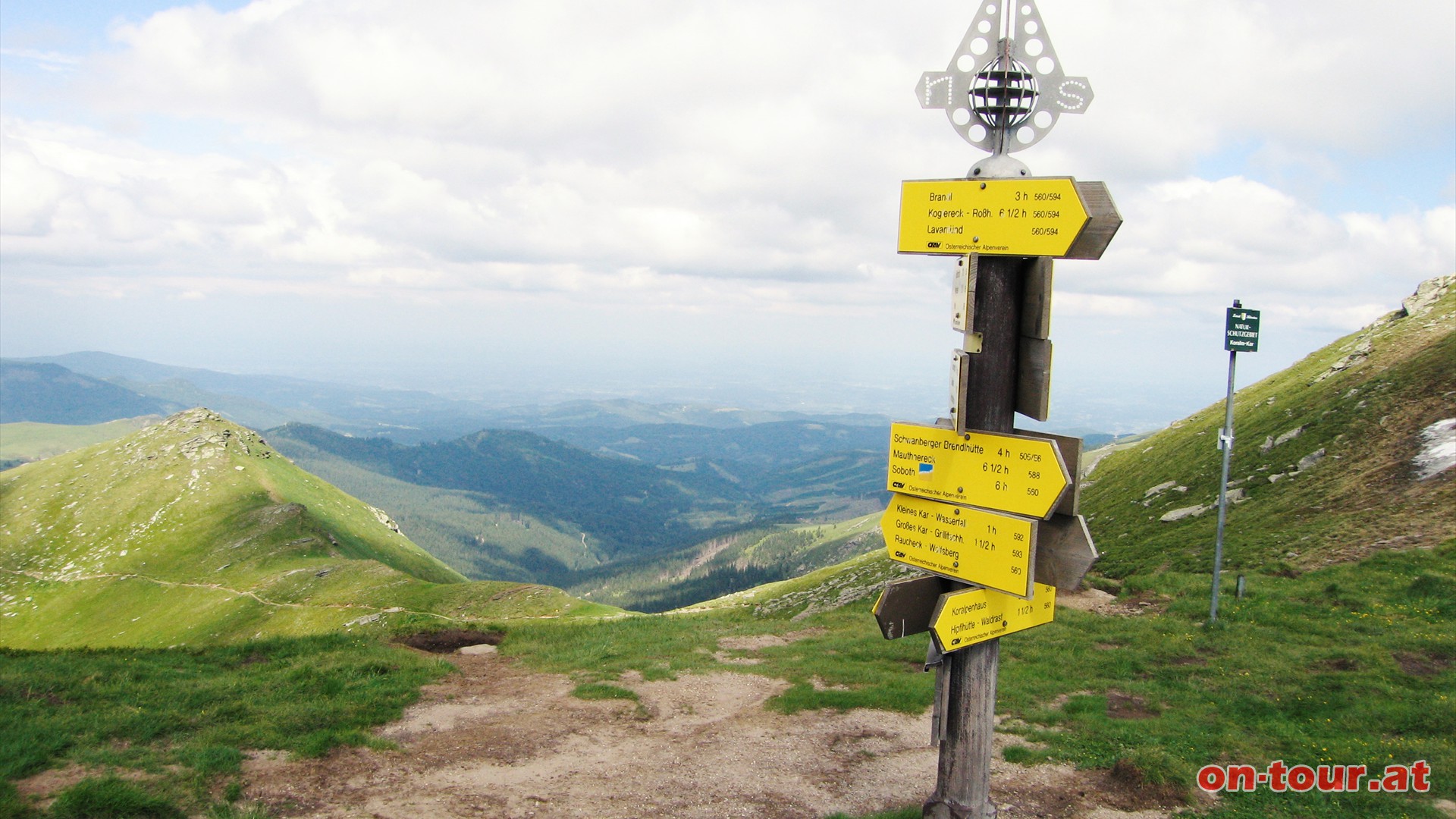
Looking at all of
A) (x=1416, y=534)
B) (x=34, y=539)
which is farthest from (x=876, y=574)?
(x=34, y=539)

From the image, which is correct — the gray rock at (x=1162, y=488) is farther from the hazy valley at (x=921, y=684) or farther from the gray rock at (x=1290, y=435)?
the gray rock at (x=1290, y=435)

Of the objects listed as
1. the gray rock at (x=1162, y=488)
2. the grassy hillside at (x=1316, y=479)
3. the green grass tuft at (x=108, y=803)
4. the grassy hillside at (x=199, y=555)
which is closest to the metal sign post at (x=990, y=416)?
the green grass tuft at (x=108, y=803)

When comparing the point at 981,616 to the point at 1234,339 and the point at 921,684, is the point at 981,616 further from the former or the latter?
the point at 1234,339

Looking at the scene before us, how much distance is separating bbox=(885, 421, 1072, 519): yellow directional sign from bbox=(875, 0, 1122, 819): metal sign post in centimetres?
2

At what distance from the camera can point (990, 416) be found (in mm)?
8234

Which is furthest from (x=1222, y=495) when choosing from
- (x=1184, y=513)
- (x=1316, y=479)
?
(x=1184, y=513)

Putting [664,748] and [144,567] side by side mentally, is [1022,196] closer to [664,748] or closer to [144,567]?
[664,748]

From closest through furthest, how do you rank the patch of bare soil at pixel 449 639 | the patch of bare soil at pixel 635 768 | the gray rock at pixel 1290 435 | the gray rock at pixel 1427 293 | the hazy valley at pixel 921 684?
the patch of bare soil at pixel 635 768 < the hazy valley at pixel 921 684 < the patch of bare soil at pixel 449 639 < the gray rock at pixel 1290 435 < the gray rock at pixel 1427 293

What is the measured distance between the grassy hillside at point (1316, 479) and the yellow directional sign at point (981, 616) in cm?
2341

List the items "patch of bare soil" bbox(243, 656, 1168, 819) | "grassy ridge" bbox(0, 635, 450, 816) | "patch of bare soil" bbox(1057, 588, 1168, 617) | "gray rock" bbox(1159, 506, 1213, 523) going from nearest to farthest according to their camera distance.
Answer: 1. "grassy ridge" bbox(0, 635, 450, 816)
2. "patch of bare soil" bbox(243, 656, 1168, 819)
3. "patch of bare soil" bbox(1057, 588, 1168, 617)
4. "gray rock" bbox(1159, 506, 1213, 523)

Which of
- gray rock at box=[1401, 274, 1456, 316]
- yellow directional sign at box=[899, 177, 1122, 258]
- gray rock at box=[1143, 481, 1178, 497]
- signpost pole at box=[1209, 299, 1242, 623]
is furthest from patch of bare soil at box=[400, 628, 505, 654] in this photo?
gray rock at box=[1401, 274, 1456, 316]

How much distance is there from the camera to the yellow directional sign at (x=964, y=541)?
7.73 metres

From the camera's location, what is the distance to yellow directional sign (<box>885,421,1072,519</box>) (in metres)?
7.59

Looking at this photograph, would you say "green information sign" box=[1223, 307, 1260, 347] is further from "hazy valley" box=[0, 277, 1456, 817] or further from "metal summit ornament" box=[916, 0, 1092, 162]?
"metal summit ornament" box=[916, 0, 1092, 162]
